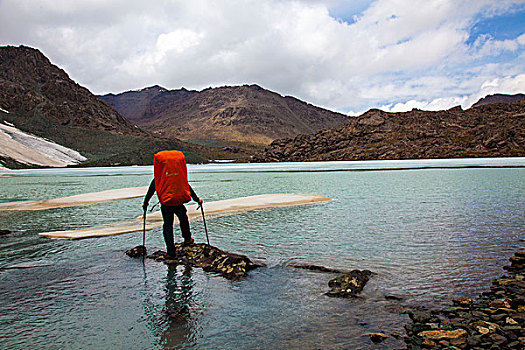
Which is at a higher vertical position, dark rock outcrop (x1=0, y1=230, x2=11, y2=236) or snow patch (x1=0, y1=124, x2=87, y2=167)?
snow patch (x1=0, y1=124, x2=87, y2=167)

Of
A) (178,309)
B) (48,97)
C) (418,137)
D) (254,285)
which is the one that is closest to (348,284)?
(254,285)

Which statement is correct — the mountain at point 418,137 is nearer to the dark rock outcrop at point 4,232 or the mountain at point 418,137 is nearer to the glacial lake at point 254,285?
the glacial lake at point 254,285

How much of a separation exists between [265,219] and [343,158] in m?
114

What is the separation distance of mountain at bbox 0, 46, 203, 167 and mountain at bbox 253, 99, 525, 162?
4355 centimetres

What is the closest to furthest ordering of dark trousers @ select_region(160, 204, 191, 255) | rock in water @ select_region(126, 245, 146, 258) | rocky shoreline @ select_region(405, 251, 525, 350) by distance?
1. rocky shoreline @ select_region(405, 251, 525, 350)
2. dark trousers @ select_region(160, 204, 191, 255)
3. rock in water @ select_region(126, 245, 146, 258)

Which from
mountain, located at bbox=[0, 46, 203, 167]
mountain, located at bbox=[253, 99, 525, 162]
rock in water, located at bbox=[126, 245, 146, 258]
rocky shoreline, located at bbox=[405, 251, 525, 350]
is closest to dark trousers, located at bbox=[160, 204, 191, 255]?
rock in water, located at bbox=[126, 245, 146, 258]

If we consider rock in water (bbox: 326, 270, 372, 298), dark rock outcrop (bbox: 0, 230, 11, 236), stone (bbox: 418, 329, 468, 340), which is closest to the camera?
stone (bbox: 418, 329, 468, 340)

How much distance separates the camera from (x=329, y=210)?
1780cm

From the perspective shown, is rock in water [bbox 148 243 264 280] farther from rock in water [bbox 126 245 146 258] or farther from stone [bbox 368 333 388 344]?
stone [bbox 368 333 388 344]

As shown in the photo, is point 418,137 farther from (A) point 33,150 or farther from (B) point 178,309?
(B) point 178,309

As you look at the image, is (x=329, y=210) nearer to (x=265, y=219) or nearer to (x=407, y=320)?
(x=265, y=219)

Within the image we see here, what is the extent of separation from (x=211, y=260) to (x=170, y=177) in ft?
7.03

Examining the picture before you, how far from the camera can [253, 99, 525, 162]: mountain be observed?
112 meters

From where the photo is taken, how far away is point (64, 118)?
166 metres
